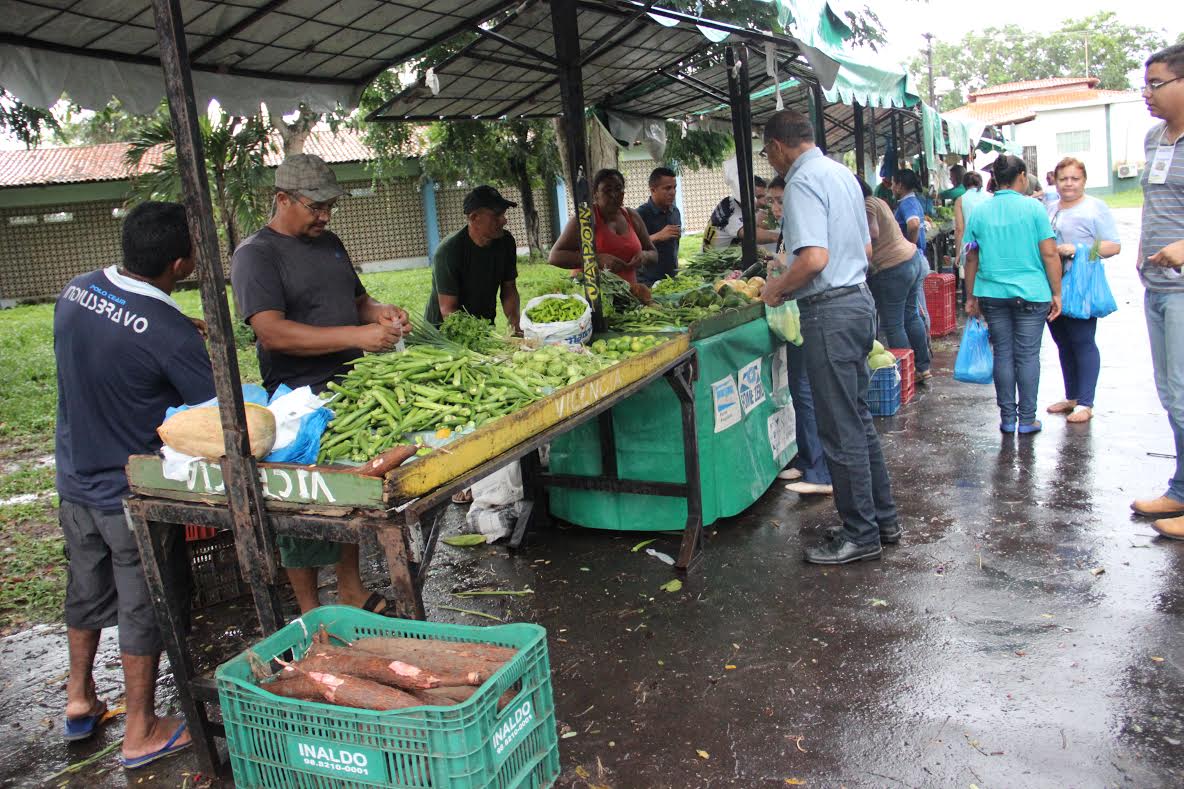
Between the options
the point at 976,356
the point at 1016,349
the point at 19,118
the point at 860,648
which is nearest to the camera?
the point at 860,648

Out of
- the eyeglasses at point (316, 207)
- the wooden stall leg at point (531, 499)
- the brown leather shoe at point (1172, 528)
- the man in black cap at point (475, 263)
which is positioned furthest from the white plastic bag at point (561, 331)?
the brown leather shoe at point (1172, 528)

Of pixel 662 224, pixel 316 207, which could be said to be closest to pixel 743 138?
pixel 662 224

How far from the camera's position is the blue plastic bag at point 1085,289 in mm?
6746

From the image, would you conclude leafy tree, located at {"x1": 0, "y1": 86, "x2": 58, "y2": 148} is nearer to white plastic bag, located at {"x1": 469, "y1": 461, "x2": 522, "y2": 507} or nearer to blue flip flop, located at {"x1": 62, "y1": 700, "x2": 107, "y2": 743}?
white plastic bag, located at {"x1": 469, "y1": 461, "x2": 522, "y2": 507}

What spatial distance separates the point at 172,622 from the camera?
3.13 meters

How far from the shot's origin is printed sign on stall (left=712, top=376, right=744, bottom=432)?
545cm

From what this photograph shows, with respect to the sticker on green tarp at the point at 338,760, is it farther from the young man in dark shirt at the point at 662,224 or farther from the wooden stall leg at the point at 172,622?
the young man in dark shirt at the point at 662,224

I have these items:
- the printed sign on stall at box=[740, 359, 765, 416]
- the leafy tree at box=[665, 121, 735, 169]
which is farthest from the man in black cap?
the leafy tree at box=[665, 121, 735, 169]

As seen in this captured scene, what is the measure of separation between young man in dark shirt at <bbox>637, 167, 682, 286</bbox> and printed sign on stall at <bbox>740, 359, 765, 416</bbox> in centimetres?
247

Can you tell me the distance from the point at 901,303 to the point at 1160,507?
152 inches

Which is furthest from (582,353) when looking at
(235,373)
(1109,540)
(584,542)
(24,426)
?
(24,426)

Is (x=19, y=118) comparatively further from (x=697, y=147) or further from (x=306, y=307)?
(x=697, y=147)

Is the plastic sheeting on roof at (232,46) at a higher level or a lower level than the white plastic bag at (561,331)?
higher

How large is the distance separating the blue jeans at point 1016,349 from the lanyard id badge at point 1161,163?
84.4 inches
